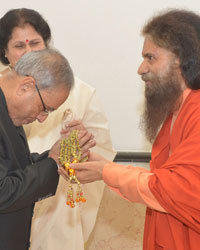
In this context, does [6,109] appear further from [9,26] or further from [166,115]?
[9,26]

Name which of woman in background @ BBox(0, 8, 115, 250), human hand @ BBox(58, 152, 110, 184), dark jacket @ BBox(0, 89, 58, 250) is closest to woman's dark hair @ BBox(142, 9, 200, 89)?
human hand @ BBox(58, 152, 110, 184)

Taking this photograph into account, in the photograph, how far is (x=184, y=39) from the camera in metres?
1.76

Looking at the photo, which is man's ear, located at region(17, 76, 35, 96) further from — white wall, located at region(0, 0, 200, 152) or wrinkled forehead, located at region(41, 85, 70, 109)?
white wall, located at region(0, 0, 200, 152)

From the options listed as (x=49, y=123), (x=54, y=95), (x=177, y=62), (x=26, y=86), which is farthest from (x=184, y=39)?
(x=49, y=123)

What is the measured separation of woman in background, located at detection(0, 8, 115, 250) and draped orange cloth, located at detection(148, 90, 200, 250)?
0.93m

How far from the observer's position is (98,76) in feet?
10.5

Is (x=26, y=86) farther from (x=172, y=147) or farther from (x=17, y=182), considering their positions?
(x=172, y=147)

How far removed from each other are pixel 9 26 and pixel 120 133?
1308 mm

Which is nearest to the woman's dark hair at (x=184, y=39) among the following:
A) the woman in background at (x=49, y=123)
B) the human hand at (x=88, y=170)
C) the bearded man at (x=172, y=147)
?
the bearded man at (x=172, y=147)

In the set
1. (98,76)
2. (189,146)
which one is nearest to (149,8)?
(98,76)

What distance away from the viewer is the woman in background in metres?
2.65

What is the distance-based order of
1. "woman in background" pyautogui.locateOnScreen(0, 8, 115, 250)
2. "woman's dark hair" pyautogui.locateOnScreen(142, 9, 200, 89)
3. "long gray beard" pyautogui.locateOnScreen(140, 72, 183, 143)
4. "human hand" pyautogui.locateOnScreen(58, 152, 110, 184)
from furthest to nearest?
"woman in background" pyautogui.locateOnScreen(0, 8, 115, 250) < "human hand" pyautogui.locateOnScreen(58, 152, 110, 184) < "long gray beard" pyautogui.locateOnScreen(140, 72, 183, 143) < "woman's dark hair" pyautogui.locateOnScreen(142, 9, 200, 89)

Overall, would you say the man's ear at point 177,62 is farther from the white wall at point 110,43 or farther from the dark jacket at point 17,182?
the white wall at point 110,43

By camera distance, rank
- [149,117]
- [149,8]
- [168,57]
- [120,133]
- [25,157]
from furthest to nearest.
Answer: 1. [120,133]
2. [149,8]
3. [149,117]
4. [25,157]
5. [168,57]
